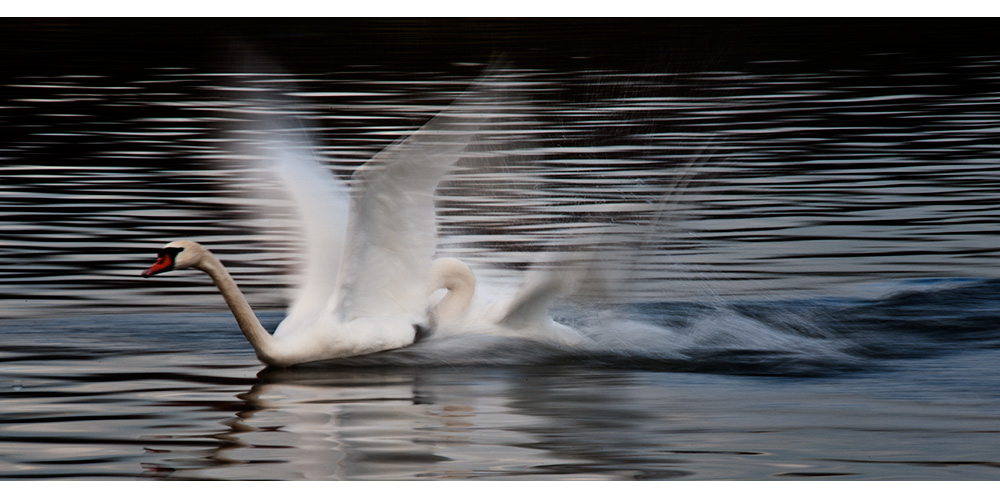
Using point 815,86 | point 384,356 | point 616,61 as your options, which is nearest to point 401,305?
point 384,356

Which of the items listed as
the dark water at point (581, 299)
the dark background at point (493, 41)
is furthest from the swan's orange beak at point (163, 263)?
the dark background at point (493, 41)

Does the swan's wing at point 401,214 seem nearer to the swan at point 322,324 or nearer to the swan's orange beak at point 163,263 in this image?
the swan at point 322,324

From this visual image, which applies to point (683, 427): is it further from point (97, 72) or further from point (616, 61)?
point (97, 72)

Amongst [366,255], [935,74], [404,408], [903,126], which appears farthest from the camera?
[935,74]

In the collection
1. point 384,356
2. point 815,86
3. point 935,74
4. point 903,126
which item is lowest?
point 384,356

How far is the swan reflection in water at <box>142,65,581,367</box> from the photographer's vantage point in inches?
334

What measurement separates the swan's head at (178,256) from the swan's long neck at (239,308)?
0.06 metres

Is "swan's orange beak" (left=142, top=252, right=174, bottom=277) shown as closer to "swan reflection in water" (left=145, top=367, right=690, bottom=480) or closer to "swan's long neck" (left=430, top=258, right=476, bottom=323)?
"swan reflection in water" (left=145, top=367, right=690, bottom=480)

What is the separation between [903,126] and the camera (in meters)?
19.2

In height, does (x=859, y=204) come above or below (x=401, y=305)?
above

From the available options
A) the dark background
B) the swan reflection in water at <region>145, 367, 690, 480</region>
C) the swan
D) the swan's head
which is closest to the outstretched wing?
the swan

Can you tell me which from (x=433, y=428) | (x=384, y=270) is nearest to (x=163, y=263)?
(x=384, y=270)

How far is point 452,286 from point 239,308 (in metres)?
1.45

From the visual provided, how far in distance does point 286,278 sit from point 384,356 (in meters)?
2.24
